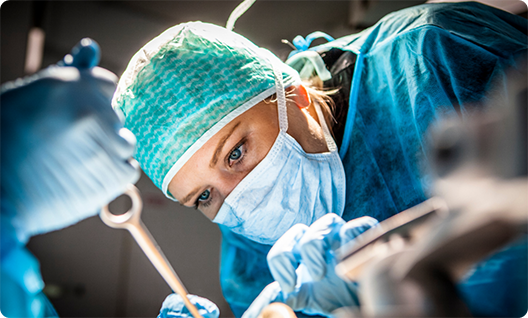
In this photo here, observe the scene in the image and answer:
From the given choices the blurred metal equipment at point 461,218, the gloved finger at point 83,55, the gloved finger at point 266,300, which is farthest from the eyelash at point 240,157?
the blurred metal equipment at point 461,218

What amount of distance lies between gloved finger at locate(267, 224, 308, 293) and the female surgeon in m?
0.31

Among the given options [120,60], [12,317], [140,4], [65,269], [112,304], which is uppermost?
[140,4]

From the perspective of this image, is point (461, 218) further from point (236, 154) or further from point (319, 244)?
point (236, 154)

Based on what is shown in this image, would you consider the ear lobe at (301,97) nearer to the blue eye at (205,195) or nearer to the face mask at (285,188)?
the face mask at (285,188)

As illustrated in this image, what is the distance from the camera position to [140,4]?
184 centimetres

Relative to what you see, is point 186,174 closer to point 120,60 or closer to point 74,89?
point 74,89

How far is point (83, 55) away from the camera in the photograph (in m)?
0.44

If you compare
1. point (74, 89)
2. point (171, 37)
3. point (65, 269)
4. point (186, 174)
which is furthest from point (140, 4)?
point (74, 89)

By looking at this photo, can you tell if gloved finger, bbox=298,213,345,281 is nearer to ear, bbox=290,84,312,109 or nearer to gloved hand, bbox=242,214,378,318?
gloved hand, bbox=242,214,378,318

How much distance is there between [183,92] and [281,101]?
0.29 m

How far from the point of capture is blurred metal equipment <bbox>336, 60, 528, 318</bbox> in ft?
0.92

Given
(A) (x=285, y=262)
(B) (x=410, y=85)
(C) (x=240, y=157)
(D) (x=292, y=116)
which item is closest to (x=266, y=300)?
(A) (x=285, y=262)

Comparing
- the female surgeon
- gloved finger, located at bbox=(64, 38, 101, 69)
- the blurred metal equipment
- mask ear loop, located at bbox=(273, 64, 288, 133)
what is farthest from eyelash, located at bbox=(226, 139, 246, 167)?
the blurred metal equipment

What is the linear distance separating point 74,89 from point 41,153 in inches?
3.6
